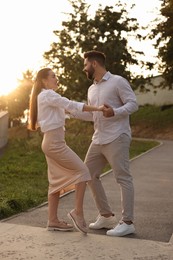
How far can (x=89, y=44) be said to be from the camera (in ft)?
124

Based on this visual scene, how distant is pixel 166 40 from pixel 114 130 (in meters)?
29.9

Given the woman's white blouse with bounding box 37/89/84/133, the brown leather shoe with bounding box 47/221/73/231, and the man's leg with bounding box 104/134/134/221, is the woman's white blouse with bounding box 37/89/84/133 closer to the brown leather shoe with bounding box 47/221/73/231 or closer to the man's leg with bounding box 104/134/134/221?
the man's leg with bounding box 104/134/134/221

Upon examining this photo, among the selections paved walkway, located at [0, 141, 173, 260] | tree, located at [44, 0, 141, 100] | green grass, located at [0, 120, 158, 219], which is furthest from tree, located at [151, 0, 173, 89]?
paved walkway, located at [0, 141, 173, 260]

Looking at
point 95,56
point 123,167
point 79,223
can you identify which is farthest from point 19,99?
point 79,223

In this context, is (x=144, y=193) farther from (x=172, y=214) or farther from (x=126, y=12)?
(x=126, y=12)

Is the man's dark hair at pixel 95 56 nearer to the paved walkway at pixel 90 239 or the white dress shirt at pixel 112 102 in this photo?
the white dress shirt at pixel 112 102

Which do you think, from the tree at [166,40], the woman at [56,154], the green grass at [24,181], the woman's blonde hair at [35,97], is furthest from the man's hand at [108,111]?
the tree at [166,40]

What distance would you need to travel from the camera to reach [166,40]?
35031 millimetres

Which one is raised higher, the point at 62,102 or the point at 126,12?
the point at 126,12

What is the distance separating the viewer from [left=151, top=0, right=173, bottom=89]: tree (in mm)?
33562

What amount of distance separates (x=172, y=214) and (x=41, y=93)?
2.63 metres

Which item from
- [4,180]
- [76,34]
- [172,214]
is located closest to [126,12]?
[76,34]

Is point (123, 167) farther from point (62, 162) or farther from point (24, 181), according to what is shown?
point (24, 181)

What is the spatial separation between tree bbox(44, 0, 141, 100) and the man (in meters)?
30.4
